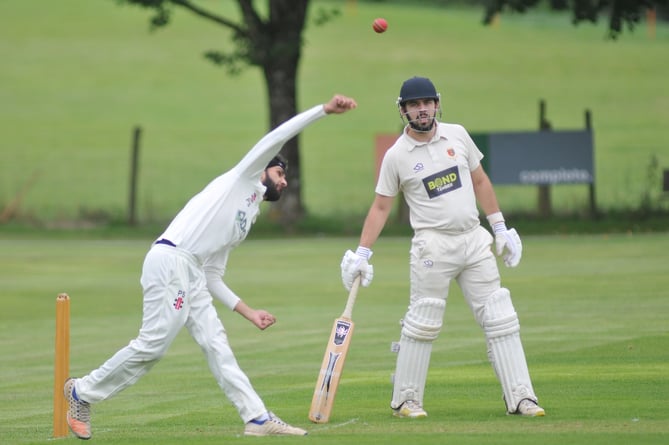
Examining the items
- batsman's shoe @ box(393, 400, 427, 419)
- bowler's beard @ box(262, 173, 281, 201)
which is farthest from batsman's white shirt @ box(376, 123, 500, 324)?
bowler's beard @ box(262, 173, 281, 201)

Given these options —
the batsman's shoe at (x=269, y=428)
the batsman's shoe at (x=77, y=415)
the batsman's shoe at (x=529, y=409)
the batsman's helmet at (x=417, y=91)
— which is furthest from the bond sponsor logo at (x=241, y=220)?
the batsman's shoe at (x=529, y=409)

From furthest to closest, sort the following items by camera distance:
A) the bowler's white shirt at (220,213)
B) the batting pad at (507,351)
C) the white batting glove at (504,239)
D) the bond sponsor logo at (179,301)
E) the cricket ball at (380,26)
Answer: the cricket ball at (380,26), the white batting glove at (504,239), the batting pad at (507,351), the bowler's white shirt at (220,213), the bond sponsor logo at (179,301)

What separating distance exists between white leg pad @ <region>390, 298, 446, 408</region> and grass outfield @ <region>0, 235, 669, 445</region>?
230 mm

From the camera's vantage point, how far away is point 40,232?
2892 cm

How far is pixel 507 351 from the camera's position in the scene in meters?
8.97

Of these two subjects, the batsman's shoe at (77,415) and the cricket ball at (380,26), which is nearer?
the batsman's shoe at (77,415)

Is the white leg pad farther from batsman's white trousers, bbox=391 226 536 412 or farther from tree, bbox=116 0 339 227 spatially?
tree, bbox=116 0 339 227

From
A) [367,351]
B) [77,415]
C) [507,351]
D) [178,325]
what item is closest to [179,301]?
[178,325]

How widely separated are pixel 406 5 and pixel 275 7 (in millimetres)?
57657

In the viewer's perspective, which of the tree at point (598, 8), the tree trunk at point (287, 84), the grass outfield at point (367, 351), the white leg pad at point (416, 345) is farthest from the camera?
the tree trunk at point (287, 84)

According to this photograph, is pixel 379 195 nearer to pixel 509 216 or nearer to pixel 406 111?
pixel 406 111

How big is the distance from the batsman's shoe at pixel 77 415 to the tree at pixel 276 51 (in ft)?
60.6

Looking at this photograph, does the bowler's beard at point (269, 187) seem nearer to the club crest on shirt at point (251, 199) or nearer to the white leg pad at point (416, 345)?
the club crest on shirt at point (251, 199)

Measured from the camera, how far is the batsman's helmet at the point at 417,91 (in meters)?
8.92
